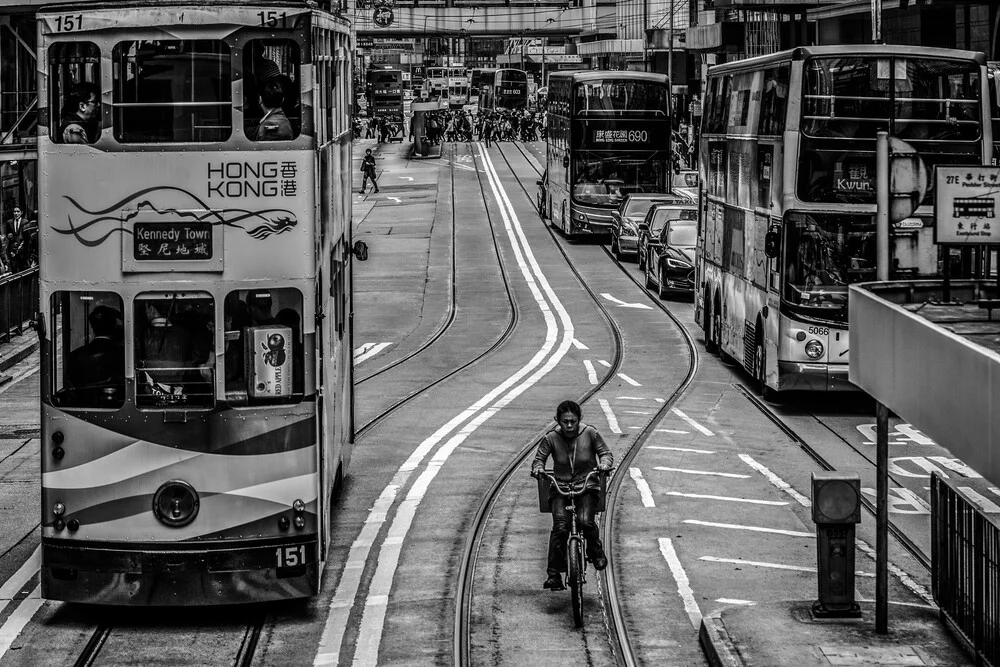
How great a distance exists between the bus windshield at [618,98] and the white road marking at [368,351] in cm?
1546

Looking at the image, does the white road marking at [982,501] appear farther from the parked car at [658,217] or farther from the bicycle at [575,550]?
the parked car at [658,217]

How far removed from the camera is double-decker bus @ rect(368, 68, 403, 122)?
102812 millimetres

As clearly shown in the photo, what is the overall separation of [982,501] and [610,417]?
5609 mm

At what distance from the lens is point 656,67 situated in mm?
93062

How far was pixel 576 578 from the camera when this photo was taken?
11.4 metres

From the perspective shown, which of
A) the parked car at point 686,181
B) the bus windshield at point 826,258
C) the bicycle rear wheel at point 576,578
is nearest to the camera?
the bicycle rear wheel at point 576,578

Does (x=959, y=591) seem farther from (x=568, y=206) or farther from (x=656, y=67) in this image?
(x=656, y=67)

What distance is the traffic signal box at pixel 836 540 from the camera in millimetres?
11359

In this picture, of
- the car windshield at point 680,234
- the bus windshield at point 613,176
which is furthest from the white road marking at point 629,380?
the bus windshield at point 613,176

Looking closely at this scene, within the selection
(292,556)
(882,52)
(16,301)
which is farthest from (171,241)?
(16,301)

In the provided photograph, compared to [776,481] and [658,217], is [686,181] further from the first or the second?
[776,481]

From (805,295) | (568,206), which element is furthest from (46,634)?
(568,206)

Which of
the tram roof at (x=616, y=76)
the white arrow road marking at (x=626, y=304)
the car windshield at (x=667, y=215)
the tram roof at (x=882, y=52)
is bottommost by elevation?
the white arrow road marking at (x=626, y=304)

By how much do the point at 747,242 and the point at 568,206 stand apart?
2014cm
